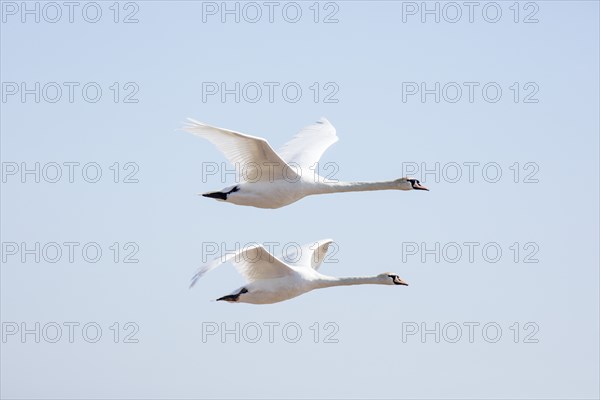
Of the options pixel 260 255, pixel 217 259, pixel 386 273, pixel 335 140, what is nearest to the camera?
pixel 217 259

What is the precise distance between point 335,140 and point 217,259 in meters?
8.94

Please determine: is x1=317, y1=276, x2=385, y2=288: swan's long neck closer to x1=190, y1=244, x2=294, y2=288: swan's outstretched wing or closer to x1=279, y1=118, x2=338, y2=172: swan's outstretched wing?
x1=190, y1=244, x2=294, y2=288: swan's outstretched wing

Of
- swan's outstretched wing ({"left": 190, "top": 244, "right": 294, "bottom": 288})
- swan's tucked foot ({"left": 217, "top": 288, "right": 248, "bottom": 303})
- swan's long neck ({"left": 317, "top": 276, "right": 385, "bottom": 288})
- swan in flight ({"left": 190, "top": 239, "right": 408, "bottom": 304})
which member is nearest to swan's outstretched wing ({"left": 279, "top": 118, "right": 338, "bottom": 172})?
swan's long neck ({"left": 317, "top": 276, "right": 385, "bottom": 288})

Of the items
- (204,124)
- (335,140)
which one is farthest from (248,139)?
(335,140)

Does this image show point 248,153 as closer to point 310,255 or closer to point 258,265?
point 258,265

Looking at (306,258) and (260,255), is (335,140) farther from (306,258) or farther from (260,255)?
(260,255)

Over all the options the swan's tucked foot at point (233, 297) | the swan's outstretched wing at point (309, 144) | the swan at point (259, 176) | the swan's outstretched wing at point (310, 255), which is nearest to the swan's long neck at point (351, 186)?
the swan at point (259, 176)

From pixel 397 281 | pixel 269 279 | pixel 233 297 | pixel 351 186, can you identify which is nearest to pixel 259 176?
pixel 269 279

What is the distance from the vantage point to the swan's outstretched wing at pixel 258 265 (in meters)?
34.5

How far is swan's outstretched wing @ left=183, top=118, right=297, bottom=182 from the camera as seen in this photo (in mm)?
33469

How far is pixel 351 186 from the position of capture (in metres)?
36.2

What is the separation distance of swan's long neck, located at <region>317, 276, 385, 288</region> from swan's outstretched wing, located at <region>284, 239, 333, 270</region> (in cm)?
121

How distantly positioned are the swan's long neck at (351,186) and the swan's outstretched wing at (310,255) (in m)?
2.22

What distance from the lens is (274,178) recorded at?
34875mm
